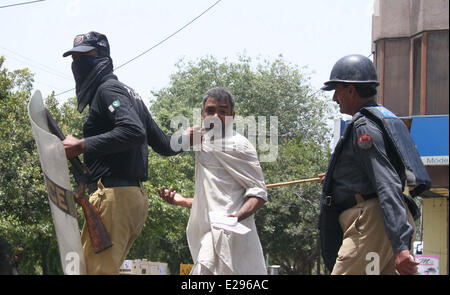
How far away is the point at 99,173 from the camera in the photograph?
4602mm

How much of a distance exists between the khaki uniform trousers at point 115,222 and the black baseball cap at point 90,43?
35.4 inches

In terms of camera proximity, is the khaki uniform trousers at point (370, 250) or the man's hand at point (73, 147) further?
the man's hand at point (73, 147)

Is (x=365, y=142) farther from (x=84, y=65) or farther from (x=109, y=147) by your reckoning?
(x=84, y=65)

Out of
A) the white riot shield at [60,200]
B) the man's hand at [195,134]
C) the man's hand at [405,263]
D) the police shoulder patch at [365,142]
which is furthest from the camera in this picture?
the man's hand at [195,134]

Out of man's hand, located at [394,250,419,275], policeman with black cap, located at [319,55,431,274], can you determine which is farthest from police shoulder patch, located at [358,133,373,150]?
man's hand, located at [394,250,419,275]

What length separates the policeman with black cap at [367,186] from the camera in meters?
3.94

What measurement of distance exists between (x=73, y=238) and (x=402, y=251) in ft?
6.05

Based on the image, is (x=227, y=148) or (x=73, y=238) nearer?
(x=73, y=238)

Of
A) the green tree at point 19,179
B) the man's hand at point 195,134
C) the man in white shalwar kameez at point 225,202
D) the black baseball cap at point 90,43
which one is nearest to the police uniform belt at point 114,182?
the man in white shalwar kameez at point 225,202

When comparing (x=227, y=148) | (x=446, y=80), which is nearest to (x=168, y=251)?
(x=446, y=80)

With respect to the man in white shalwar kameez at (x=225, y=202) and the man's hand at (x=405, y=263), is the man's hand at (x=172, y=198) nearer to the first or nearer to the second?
the man in white shalwar kameez at (x=225, y=202)

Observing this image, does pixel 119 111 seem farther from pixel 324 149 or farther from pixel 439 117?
pixel 324 149

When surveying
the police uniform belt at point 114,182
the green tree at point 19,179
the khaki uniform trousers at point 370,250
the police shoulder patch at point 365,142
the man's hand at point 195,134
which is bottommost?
the green tree at point 19,179
